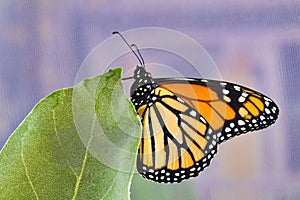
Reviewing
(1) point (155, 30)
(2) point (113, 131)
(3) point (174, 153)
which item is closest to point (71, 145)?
(2) point (113, 131)

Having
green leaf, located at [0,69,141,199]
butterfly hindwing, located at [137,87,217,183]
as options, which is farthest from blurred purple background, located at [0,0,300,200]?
green leaf, located at [0,69,141,199]

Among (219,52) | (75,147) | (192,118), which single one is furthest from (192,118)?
(219,52)

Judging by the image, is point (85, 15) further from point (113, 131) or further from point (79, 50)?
point (113, 131)

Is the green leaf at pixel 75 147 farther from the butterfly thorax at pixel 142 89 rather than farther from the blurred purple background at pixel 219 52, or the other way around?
the blurred purple background at pixel 219 52

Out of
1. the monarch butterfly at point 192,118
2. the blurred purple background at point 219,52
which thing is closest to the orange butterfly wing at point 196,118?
the monarch butterfly at point 192,118

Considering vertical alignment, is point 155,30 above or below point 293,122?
above
